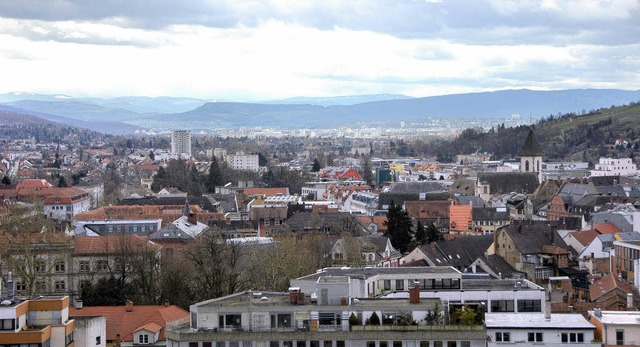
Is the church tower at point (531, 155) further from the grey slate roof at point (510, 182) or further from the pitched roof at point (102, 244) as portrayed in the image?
the pitched roof at point (102, 244)

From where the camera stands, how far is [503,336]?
33406 millimetres

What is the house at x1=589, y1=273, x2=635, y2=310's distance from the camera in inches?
1862

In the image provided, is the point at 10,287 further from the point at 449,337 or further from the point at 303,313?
the point at 449,337

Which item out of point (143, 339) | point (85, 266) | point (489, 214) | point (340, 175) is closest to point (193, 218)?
point (489, 214)

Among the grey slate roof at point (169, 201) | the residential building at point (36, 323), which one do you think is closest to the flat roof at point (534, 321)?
the residential building at point (36, 323)

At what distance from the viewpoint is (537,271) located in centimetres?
6294

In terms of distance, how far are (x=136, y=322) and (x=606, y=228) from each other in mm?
43744

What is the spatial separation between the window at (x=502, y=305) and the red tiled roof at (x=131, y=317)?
10183 mm

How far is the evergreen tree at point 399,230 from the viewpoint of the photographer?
76.3 m

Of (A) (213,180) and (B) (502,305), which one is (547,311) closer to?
(B) (502,305)

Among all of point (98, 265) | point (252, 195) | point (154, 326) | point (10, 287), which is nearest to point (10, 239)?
point (98, 265)

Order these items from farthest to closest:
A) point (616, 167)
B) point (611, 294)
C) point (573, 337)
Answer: point (616, 167) < point (611, 294) < point (573, 337)

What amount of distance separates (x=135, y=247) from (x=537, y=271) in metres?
21.6

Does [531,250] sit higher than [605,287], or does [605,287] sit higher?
[531,250]
